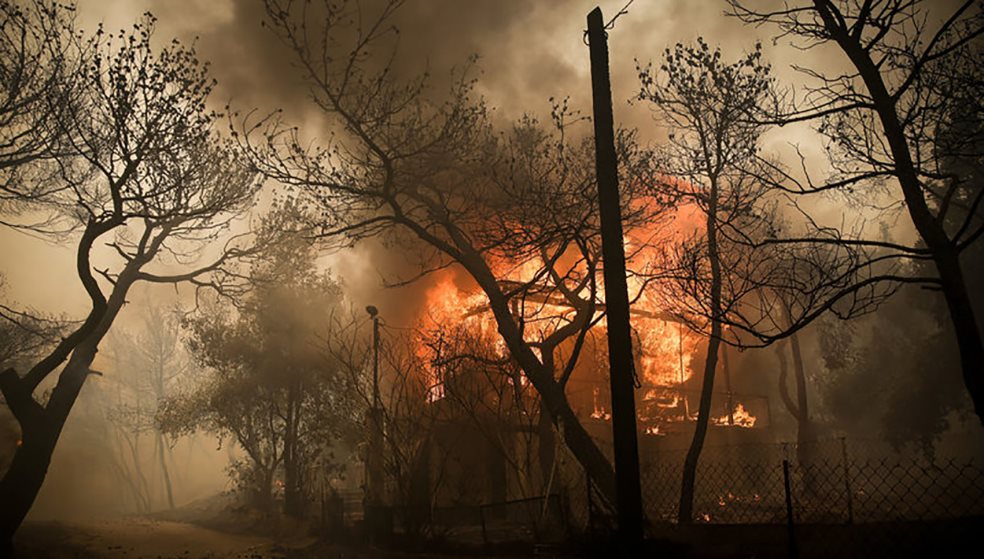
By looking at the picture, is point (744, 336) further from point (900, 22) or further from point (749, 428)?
Answer: point (900, 22)

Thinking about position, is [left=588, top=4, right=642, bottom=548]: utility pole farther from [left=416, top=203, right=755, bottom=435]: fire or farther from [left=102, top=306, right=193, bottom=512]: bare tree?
[left=102, top=306, right=193, bottom=512]: bare tree

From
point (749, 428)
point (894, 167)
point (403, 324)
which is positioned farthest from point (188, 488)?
point (894, 167)

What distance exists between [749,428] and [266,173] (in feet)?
92.0

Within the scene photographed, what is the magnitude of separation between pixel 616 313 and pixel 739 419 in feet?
94.9

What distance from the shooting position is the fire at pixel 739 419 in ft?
103

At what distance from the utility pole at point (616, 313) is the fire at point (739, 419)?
2679 cm

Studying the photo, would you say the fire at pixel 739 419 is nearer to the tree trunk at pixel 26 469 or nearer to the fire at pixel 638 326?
the fire at pixel 638 326

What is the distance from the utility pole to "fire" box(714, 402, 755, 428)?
26795 millimetres

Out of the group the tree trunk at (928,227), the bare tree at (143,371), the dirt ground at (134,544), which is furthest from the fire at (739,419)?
the bare tree at (143,371)

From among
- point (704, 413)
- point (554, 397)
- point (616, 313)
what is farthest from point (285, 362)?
point (616, 313)

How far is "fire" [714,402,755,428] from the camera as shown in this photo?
31.2 m

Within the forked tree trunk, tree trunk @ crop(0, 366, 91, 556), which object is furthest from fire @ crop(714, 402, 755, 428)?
tree trunk @ crop(0, 366, 91, 556)

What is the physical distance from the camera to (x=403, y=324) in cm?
2850

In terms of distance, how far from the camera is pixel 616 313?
659 cm
